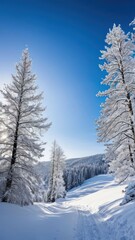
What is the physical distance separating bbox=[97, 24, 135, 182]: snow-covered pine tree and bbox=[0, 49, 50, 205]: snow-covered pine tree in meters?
5.83

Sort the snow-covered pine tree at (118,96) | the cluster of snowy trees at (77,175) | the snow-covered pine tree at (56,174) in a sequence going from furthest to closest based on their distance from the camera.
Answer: the cluster of snowy trees at (77,175) → the snow-covered pine tree at (56,174) → the snow-covered pine tree at (118,96)

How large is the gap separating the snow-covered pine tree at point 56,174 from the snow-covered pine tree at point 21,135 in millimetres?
26043

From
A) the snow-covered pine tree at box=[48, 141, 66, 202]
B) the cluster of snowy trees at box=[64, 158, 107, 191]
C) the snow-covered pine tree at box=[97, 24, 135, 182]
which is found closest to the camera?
the snow-covered pine tree at box=[97, 24, 135, 182]

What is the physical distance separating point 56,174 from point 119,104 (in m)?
31.4

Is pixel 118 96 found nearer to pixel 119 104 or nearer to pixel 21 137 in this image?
pixel 119 104

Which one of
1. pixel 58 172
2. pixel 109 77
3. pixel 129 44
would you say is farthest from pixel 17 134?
pixel 58 172

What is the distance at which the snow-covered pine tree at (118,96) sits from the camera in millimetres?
14250

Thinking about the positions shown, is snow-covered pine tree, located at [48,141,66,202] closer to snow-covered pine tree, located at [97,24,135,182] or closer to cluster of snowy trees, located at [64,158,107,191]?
snow-covered pine tree, located at [97,24,135,182]

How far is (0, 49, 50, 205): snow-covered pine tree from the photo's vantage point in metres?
14.6

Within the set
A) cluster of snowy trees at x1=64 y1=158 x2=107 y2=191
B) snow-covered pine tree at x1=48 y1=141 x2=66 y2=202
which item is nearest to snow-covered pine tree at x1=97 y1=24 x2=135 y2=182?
snow-covered pine tree at x1=48 y1=141 x2=66 y2=202

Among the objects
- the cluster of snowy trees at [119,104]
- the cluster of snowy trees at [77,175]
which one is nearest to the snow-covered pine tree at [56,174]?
the cluster of snowy trees at [119,104]

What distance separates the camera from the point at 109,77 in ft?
50.1

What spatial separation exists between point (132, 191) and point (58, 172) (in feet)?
104

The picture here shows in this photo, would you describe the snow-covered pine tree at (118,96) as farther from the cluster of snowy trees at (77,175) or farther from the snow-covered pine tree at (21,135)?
the cluster of snowy trees at (77,175)
